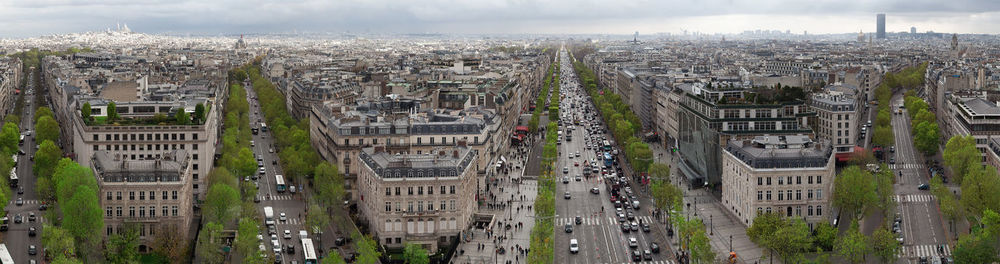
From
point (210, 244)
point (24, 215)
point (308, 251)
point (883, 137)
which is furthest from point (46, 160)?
point (883, 137)

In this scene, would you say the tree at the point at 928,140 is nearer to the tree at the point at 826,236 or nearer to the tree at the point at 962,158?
the tree at the point at 962,158

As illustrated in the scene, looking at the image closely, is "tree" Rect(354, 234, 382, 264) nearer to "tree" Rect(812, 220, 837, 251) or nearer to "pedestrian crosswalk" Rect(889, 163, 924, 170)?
"tree" Rect(812, 220, 837, 251)

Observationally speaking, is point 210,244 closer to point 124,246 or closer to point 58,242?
point 124,246

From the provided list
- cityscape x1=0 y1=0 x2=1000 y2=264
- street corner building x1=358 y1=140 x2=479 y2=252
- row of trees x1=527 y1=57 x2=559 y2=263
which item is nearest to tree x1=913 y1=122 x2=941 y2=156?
cityscape x1=0 y1=0 x2=1000 y2=264

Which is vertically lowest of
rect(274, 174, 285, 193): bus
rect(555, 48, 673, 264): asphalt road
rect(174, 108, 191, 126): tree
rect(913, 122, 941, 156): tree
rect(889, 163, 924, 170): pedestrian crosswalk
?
rect(555, 48, 673, 264): asphalt road

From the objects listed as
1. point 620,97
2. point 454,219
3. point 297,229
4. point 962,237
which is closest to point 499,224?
point 454,219
